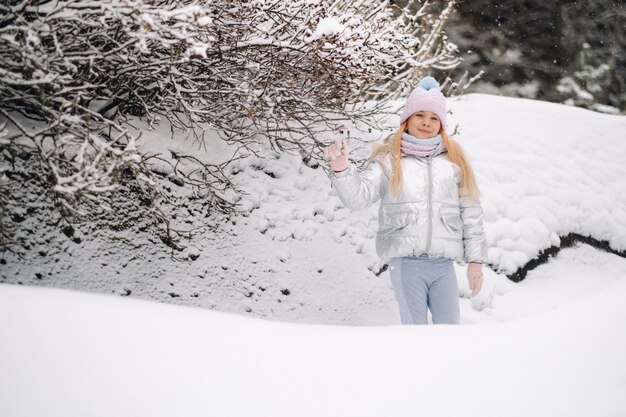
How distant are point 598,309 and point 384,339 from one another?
→ 84cm

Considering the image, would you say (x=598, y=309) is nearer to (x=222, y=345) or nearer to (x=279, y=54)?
(x=222, y=345)

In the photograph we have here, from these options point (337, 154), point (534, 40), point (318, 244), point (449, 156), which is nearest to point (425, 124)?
point (449, 156)

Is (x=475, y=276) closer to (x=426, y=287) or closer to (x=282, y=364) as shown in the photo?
(x=426, y=287)

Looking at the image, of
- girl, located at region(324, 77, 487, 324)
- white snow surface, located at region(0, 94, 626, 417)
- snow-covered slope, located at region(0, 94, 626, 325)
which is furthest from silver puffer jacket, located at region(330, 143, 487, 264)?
snow-covered slope, located at region(0, 94, 626, 325)

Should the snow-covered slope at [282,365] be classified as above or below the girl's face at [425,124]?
below

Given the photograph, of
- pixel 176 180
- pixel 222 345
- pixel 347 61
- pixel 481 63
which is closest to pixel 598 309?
pixel 222 345

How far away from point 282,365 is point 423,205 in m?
1.67

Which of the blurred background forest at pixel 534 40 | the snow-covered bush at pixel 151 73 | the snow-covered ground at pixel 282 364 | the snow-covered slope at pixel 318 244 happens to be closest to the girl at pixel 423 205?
the snow-covered bush at pixel 151 73

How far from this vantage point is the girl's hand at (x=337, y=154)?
276 centimetres

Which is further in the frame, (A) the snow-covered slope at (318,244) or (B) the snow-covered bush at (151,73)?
(A) the snow-covered slope at (318,244)

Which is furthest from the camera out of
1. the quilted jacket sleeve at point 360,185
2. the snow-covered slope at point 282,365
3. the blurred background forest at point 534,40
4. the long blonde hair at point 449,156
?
the blurred background forest at point 534,40

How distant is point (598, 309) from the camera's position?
189 cm

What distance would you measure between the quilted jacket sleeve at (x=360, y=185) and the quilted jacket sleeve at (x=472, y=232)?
0.50 m

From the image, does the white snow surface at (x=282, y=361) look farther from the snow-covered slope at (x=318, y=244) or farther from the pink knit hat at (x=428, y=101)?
the pink knit hat at (x=428, y=101)
